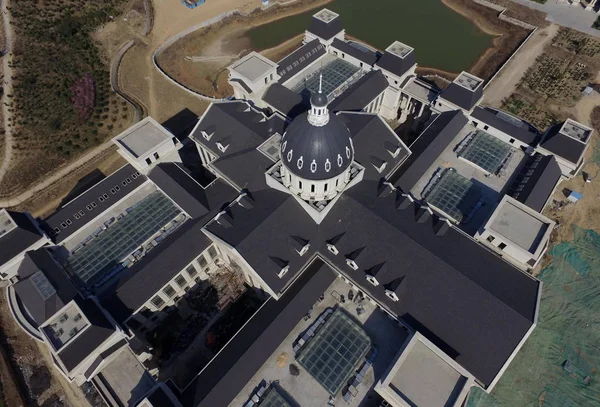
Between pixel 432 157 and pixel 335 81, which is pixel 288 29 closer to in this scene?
pixel 335 81

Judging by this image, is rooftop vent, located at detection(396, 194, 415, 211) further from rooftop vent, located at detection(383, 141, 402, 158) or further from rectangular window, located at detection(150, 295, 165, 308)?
rectangular window, located at detection(150, 295, 165, 308)

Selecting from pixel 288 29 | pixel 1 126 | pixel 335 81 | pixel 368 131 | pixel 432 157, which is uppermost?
pixel 288 29

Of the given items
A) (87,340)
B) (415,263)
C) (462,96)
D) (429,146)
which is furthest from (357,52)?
(87,340)

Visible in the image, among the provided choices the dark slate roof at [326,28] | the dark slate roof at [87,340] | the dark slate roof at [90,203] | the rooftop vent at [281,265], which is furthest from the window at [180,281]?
the dark slate roof at [326,28]

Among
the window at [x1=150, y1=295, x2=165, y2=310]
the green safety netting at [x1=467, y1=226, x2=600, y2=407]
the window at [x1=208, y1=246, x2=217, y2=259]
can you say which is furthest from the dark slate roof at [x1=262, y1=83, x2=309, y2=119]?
the green safety netting at [x1=467, y1=226, x2=600, y2=407]

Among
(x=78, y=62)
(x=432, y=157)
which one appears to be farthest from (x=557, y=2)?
(x=78, y=62)

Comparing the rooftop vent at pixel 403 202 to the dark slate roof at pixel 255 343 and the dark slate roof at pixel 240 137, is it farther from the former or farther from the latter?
the dark slate roof at pixel 240 137
